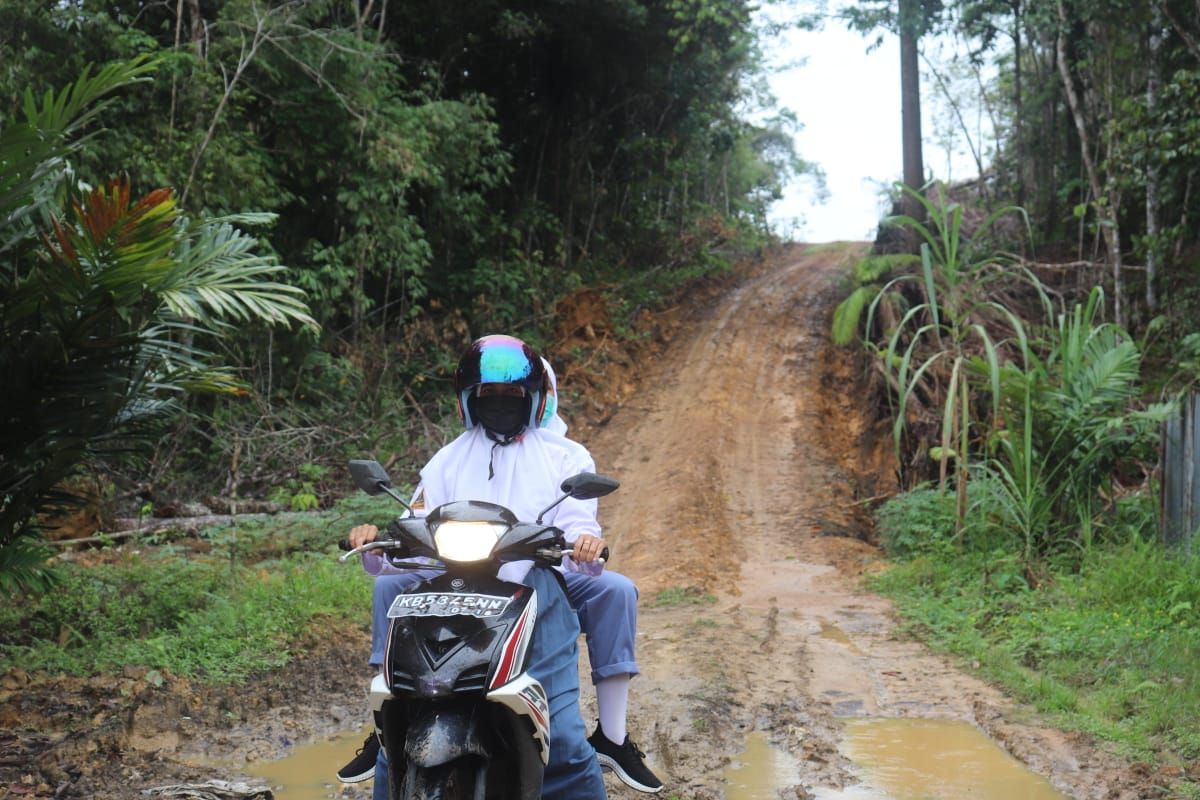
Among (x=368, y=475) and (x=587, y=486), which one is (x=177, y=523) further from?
(x=587, y=486)

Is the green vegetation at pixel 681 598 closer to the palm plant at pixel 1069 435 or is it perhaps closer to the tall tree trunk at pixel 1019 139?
the palm plant at pixel 1069 435

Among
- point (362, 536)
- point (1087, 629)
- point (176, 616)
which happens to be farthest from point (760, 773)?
point (176, 616)

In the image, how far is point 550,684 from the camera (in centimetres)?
320

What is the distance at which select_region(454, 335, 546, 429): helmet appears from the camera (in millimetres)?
3490

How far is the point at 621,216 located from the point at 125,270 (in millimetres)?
→ 17939

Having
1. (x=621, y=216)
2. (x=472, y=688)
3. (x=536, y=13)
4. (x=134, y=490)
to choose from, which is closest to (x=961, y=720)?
(x=472, y=688)

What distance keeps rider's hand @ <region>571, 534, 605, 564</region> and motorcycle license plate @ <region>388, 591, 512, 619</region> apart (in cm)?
34

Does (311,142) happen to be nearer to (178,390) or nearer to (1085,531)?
(178,390)

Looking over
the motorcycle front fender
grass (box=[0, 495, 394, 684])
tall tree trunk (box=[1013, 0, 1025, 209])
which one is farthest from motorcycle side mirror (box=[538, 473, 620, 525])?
tall tree trunk (box=[1013, 0, 1025, 209])

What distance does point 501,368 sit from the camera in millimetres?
3490

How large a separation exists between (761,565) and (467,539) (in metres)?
7.66

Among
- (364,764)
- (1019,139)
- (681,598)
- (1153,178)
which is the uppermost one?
(1019,139)

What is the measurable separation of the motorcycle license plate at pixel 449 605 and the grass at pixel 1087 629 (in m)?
2.96

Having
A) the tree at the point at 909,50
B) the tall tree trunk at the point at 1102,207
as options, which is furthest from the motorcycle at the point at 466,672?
the tree at the point at 909,50
